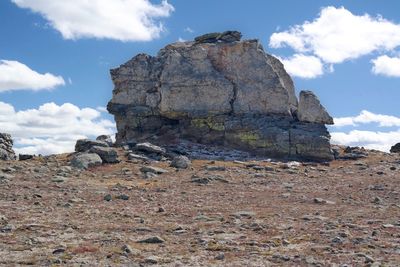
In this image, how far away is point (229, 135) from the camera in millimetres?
56875

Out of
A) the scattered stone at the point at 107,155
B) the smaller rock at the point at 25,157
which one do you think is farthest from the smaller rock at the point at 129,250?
the smaller rock at the point at 25,157

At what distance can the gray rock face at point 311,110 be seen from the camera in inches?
2259

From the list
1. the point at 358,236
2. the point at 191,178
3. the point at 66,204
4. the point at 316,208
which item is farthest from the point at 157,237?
the point at 191,178

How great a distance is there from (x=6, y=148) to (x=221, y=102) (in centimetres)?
2291

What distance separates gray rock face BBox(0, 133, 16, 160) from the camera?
48.4m

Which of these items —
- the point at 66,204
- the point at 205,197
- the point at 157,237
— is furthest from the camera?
the point at 205,197

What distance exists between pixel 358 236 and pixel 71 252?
966 cm

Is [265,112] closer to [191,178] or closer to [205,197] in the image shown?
[191,178]

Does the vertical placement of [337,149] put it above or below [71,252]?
above

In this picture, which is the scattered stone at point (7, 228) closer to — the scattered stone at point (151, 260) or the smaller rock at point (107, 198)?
the scattered stone at point (151, 260)

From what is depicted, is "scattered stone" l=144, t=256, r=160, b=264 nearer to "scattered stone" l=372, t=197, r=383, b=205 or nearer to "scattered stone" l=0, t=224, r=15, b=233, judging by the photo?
"scattered stone" l=0, t=224, r=15, b=233

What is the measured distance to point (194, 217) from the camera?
22.1 metres

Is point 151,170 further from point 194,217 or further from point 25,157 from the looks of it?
point 194,217

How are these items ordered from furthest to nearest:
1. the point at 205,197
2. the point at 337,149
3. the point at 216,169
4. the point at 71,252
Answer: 1. the point at 337,149
2. the point at 216,169
3. the point at 205,197
4. the point at 71,252
